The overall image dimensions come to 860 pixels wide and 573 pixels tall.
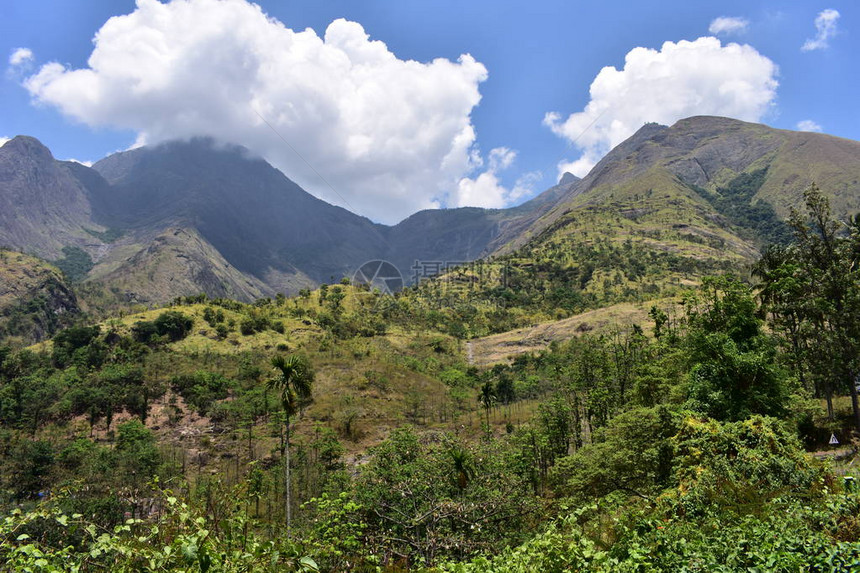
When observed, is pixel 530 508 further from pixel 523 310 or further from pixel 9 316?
pixel 9 316

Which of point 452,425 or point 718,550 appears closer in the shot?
point 718,550

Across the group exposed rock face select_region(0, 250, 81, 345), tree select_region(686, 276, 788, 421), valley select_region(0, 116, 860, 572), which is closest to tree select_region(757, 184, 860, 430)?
valley select_region(0, 116, 860, 572)

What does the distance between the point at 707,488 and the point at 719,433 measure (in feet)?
14.1

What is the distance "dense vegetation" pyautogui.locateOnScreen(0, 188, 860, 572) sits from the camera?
20.1ft

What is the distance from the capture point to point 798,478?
10.8 meters

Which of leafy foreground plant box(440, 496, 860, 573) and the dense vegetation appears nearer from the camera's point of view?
leafy foreground plant box(440, 496, 860, 573)

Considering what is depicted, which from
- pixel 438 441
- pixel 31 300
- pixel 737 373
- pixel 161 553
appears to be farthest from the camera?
pixel 31 300

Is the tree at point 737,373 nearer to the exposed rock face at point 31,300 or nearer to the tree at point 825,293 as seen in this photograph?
the tree at point 825,293

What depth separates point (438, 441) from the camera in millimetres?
33344

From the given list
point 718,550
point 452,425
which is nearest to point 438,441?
point 452,425

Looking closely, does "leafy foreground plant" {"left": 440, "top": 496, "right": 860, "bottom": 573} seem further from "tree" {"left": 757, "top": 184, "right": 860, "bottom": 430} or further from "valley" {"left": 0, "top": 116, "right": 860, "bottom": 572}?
"tree" {"left": 757, "top": 184, "right": 860, "bottom": 430}

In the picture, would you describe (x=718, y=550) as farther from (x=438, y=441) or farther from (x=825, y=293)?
(x=438, y=441)

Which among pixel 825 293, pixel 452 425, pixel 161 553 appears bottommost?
pixel 452 425

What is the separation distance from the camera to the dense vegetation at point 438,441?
20.1 ft
